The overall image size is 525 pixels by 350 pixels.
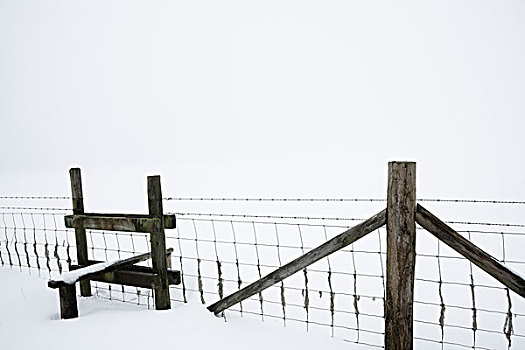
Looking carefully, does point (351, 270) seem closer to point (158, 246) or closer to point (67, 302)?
point (158, 246)

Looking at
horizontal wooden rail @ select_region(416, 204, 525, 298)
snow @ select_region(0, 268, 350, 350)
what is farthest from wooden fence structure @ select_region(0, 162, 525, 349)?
snow @ select_region(0, 268, 350, 350)

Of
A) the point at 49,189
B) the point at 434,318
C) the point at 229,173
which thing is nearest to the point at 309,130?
the point at 229,173

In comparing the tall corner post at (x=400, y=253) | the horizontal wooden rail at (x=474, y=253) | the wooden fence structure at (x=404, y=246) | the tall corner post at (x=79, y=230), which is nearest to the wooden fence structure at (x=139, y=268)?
the tall corner post at (x=79, y=230)

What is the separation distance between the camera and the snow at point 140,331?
12.1ft

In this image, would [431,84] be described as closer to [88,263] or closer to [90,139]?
[90,139]

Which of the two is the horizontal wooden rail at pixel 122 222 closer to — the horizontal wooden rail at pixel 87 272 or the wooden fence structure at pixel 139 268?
the wooden fence structure at pixel 139 268

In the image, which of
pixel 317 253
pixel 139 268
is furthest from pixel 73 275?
pixel 317 253

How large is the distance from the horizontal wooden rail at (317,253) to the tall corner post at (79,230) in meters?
2.15

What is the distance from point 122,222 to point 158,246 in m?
0.53

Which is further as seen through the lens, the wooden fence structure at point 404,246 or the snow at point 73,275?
the snow at point 73,275

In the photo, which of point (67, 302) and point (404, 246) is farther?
point (67, 302)

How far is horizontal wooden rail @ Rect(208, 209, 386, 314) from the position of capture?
3106 mm

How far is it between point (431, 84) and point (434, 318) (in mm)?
121882

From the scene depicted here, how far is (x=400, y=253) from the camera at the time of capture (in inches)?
119
